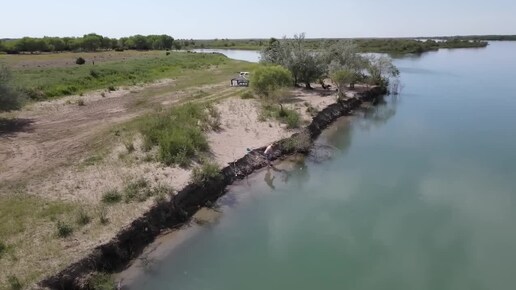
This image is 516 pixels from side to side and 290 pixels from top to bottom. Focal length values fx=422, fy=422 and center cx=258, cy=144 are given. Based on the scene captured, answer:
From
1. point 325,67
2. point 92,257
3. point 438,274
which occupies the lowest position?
point 438,274

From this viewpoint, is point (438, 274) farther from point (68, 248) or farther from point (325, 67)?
point (325, 67)

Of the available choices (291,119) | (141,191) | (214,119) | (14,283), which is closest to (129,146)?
(141,191)

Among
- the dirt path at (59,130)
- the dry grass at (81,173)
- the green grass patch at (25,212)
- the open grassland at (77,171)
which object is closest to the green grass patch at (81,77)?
the open grassland at (77,171)

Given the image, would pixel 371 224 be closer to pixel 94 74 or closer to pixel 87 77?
pixel 87 77

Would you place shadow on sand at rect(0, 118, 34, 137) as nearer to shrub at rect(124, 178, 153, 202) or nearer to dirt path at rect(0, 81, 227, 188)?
dirt path at rect(0, 81, 227, 188)

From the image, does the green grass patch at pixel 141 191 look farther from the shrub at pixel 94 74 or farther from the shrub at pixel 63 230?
the shrub at pixel 94 74

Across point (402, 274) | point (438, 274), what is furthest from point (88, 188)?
point (438, 274)
